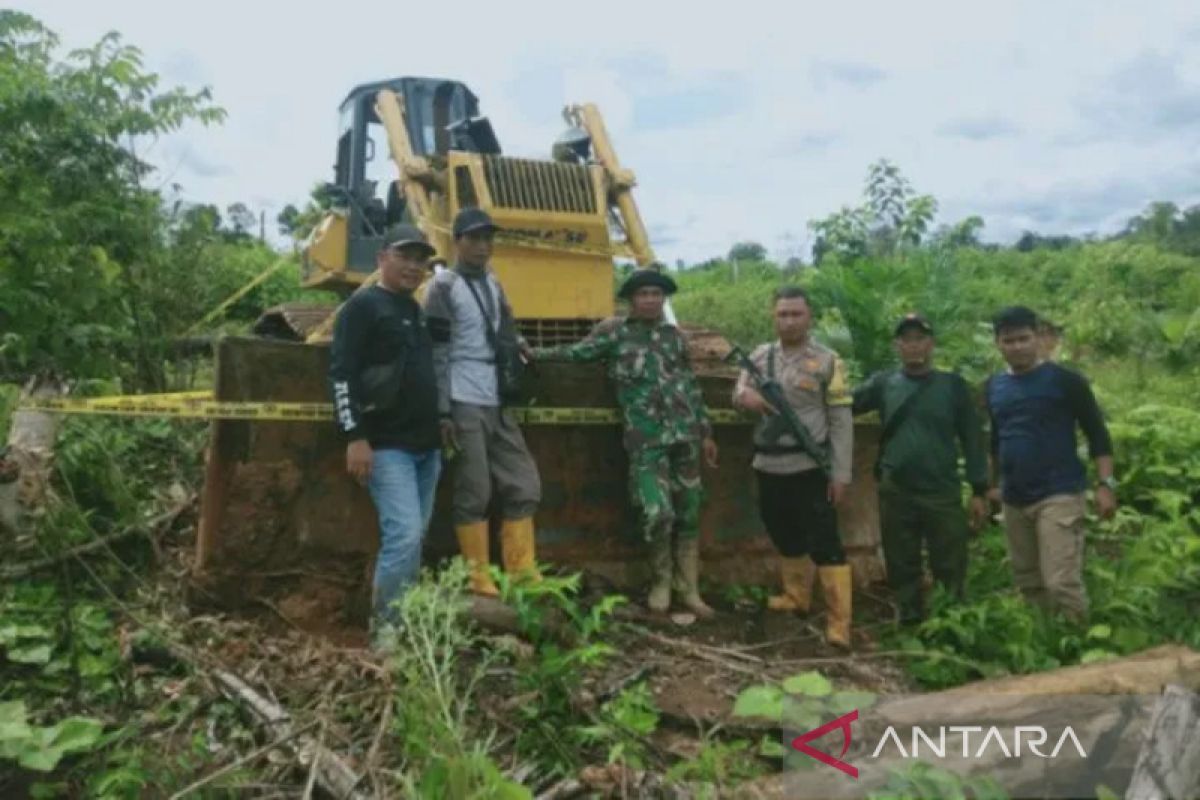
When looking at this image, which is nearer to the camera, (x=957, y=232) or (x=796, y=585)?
(x=796, y=585)

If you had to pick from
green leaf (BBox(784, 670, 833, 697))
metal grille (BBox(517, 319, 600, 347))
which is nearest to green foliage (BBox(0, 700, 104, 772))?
green leaf (BBox(784, 670, 833, 697))

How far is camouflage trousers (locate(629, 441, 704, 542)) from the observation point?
557cm

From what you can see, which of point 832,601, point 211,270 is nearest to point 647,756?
point 832,601

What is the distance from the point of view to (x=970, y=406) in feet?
18.7

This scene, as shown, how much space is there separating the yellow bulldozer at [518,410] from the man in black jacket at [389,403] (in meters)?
0.70

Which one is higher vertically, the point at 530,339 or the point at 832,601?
→ the point at 530,339

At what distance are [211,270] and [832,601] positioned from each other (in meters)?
6.01

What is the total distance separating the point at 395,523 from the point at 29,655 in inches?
56.9

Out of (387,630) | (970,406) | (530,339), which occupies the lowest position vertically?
(387,630)

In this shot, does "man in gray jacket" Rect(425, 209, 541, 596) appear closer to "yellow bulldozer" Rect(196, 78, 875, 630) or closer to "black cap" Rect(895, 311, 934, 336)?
"yellow bulldozer" Rect(196, 78, 875, 630)

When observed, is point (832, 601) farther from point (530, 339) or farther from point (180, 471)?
point (180, 471)

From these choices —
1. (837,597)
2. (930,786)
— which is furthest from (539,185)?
(930,786)

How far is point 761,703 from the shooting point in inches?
148

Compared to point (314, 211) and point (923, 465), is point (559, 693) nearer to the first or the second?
point (923, 465)
